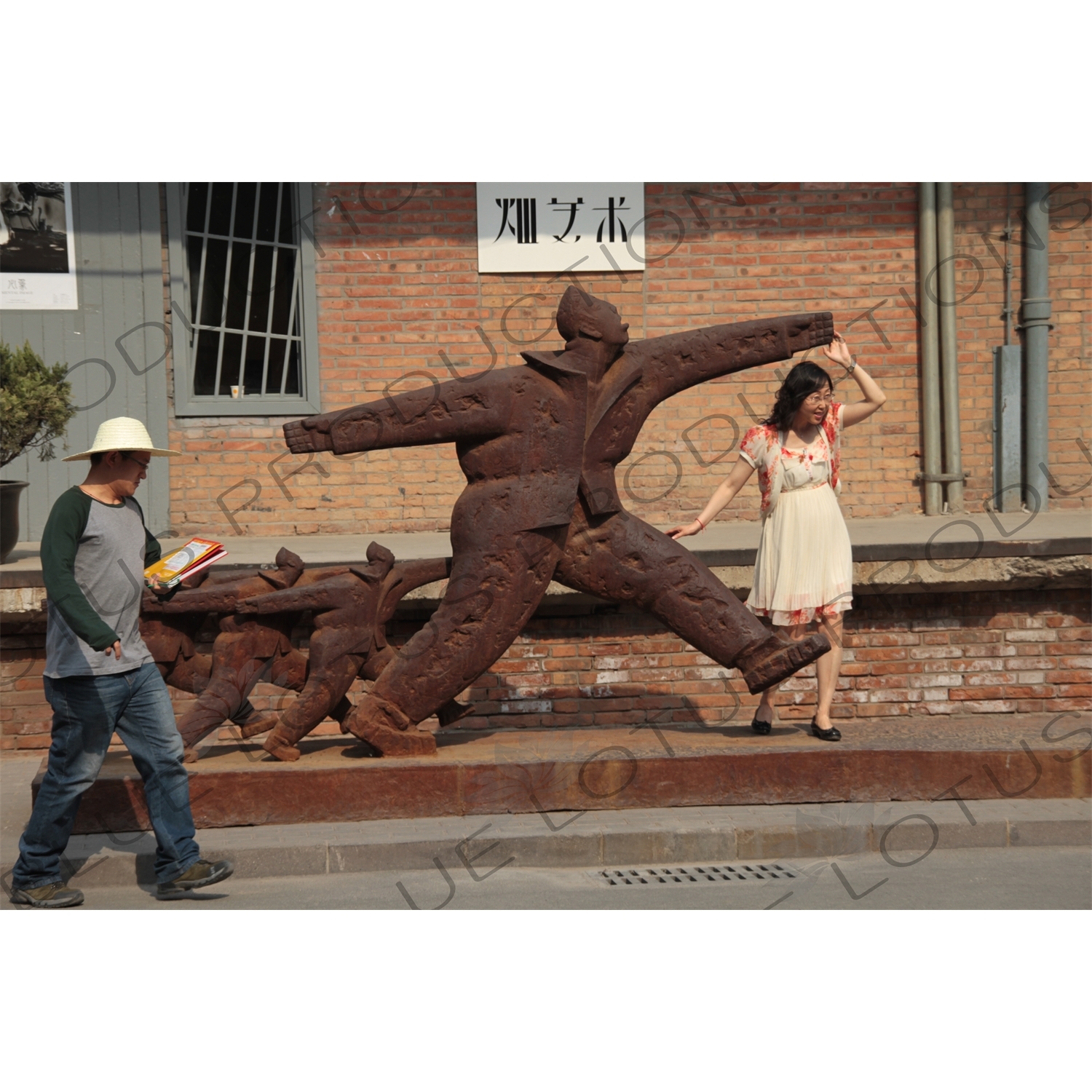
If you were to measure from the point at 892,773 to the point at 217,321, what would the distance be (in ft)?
24.2

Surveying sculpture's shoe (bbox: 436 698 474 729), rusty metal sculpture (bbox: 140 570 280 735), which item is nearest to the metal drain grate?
sculpture's shoe (bbox: 436 698 474 729)

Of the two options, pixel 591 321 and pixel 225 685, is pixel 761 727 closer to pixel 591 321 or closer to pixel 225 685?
pixel 591 321

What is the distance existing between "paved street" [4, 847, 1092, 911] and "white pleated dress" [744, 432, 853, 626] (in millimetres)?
1350

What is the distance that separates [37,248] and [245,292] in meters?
1.72

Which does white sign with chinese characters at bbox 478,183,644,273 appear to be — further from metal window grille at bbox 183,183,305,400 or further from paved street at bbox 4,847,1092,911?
paved street at bbox 4,847,1092,911

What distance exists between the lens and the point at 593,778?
5.97m

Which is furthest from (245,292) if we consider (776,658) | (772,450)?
(776,658)

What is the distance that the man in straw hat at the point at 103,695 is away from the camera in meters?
5.03

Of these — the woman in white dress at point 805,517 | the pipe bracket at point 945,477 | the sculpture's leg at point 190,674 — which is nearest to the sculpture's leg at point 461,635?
the sculpture's leg at point 190,674

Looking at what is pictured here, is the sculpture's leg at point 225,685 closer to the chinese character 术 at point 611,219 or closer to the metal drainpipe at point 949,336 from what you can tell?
the chinese character 术 at point 611,219

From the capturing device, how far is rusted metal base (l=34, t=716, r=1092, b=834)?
5.80 meters

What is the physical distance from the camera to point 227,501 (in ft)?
35.4
